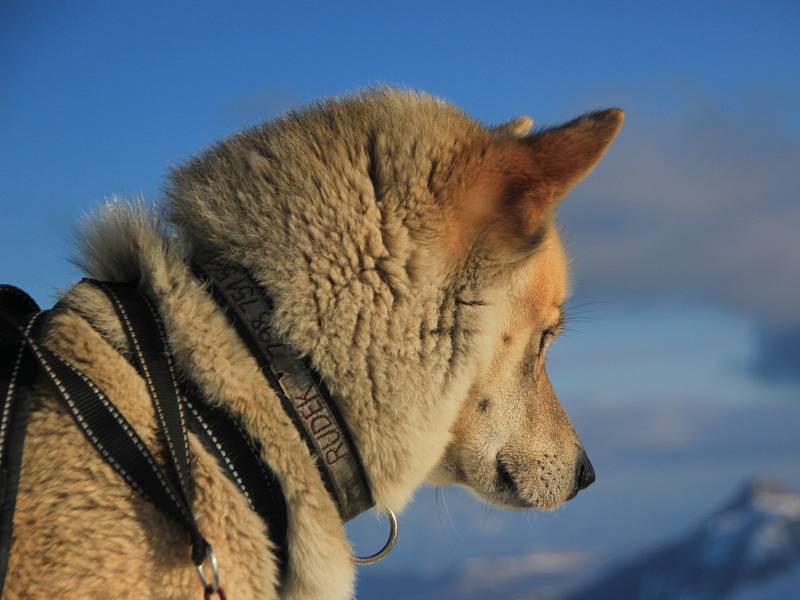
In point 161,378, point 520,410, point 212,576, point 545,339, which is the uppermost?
A: point 161,378

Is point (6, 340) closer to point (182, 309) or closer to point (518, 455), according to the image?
point (182, 309)

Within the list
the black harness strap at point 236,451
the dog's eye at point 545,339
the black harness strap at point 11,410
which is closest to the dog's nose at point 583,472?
the dog's eye at point 545,339

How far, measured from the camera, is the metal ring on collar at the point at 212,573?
310cm

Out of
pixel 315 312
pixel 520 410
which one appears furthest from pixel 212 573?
pixel 520 410

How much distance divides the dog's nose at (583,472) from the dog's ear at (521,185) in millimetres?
1362

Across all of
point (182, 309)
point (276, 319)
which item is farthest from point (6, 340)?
point (276, 319)

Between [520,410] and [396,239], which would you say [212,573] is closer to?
[396,239]

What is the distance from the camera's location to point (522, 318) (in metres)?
4.03

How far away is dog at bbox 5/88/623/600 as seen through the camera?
312 cm

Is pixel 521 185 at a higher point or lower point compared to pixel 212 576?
higher

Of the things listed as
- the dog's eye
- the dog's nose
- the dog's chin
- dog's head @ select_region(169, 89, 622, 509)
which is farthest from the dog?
the dog's nose

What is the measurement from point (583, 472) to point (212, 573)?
7.11ft

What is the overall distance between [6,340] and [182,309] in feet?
2.03

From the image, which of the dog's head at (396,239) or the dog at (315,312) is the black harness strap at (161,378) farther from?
the dog's head at (396,239)
